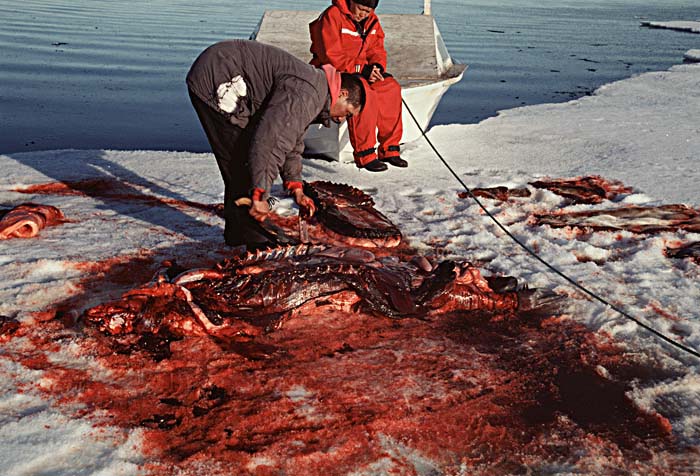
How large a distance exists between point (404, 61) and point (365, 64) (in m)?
2.50

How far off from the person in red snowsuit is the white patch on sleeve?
175 cm

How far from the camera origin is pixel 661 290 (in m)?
4.87

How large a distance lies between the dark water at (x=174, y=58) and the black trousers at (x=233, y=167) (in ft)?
15.2

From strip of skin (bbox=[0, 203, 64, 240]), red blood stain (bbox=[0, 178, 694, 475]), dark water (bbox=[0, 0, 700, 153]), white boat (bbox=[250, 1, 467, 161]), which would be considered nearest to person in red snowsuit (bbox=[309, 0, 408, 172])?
white boat (bbox=[250, 1, 467, 161])

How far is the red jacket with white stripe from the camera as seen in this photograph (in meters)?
6.97

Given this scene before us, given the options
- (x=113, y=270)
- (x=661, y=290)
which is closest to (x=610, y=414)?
(x=661, y=290)

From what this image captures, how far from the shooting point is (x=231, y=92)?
4375mm

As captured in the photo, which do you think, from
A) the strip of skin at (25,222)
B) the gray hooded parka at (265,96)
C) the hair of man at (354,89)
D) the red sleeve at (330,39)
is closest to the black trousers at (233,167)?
the gray hooded parka at (265,96)

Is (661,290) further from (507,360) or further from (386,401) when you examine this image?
(386,401)

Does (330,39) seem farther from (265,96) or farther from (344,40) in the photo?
(265,96)

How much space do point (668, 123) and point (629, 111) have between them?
3.44 ft

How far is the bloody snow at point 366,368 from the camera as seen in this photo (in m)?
3.14

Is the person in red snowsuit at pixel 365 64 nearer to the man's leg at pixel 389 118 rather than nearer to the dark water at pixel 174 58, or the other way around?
the man's leg at pixel 389 118

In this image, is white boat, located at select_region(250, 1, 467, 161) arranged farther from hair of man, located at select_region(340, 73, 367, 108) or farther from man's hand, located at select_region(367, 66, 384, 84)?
hair of man, located at select_region(340, 73, 367, 108)
